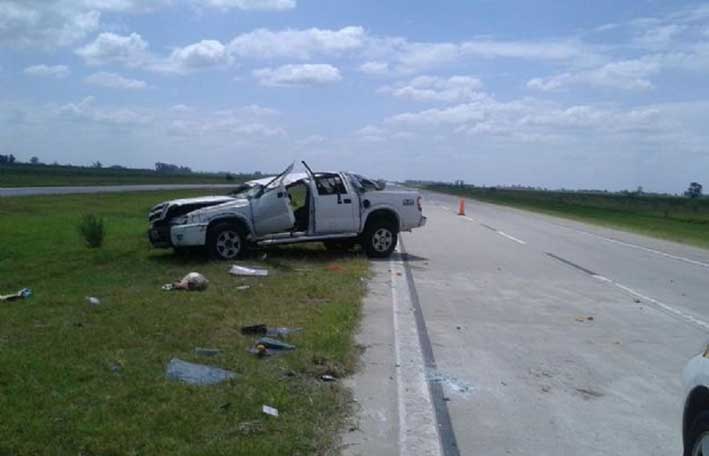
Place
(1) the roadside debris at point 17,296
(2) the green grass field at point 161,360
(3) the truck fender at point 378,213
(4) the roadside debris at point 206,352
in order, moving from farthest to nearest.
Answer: (3) the truck fender at point 378,213, (1) the roadside debris at point 17,296, (4) the roadside debris at point 206,352, (2) the green grass field at point 161,360

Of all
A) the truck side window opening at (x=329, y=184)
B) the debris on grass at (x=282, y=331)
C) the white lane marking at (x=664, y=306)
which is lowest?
the white lane marking at (x=664, y=306)

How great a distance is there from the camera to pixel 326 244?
19.4 m

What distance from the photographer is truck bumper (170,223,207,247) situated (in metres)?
15.4

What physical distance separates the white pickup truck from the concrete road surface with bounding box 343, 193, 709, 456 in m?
1.07

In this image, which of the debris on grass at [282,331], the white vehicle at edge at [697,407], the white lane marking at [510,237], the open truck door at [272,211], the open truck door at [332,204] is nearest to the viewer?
the white vehicle at edge at [697,407]

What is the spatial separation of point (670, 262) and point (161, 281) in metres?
12.8

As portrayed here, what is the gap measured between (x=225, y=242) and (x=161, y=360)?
827 cm

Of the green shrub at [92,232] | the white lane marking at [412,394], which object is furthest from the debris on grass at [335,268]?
the green shrub at [92,232]

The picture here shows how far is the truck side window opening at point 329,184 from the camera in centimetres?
1742

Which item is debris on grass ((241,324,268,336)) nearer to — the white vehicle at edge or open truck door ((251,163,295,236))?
the white vehicle at edge

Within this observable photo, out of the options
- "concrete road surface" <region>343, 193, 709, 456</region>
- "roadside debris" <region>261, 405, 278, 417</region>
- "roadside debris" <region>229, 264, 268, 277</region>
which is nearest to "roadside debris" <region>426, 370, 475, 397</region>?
"concrete road surface" <region>343, 193, 709, 456</region>

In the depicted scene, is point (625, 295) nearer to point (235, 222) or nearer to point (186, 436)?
point (235, 222)

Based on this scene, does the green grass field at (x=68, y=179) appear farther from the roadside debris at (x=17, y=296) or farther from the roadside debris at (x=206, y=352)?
the roadside debris at (x=206, y=352)

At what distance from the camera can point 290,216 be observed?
16203 millimetres
